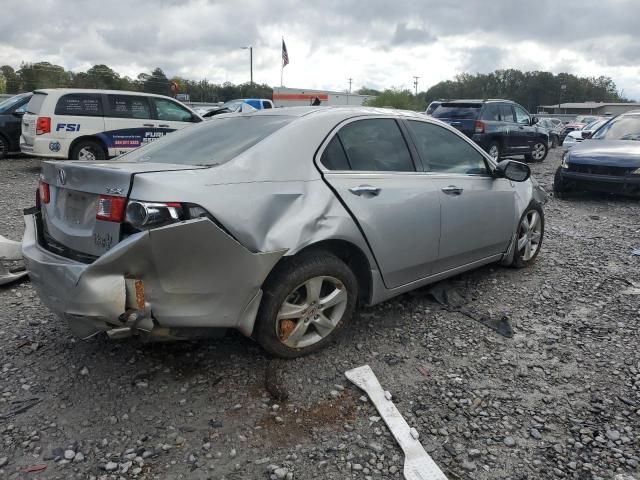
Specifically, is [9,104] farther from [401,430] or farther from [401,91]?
[401,91]

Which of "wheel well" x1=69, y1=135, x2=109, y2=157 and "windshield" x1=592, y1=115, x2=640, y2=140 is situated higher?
"windshield" x1=592, y1=115, x2=640, y2=140

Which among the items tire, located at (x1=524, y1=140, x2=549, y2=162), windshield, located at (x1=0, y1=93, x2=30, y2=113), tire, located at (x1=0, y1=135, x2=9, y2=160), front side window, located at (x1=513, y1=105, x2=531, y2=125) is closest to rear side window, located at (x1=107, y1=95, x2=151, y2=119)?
windshield, located at (x1=0, y1=93, x2=30, y2=113)

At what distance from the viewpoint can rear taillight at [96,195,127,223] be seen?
2418 millimetres

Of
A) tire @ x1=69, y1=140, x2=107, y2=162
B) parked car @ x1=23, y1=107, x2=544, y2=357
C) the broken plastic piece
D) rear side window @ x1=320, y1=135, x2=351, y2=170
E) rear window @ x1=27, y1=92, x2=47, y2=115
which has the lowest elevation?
the broken plastic piece

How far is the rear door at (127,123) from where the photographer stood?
1054 centimetres

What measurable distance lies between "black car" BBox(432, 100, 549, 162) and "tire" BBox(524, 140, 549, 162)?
0.61 metres

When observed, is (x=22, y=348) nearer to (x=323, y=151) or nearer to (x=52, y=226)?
(x=52, y=226)

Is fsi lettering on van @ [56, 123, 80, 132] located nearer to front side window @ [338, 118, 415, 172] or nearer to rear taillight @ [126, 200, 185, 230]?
front side window @ [338, 118, 415, 172]

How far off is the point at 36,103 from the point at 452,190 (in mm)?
9764

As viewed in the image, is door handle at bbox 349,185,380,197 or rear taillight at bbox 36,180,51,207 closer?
rear taillight at bbox 36,180,51,207

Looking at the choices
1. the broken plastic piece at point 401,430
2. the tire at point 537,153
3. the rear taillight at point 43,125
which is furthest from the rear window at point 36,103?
the tire at point 537,153

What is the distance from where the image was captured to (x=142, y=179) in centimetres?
242

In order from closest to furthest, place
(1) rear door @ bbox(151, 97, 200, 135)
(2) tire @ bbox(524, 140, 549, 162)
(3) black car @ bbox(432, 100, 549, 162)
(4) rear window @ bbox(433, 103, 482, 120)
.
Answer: (1) rear door @ bbox(151, 97, 200, 135), (3) black car @ bbox(432, 100, 549, 162), (4) rear window @ bbox(433, 103, 482, 120), (2) tire @ bbox(524, 140, 549, 162)

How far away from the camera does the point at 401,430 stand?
8.26 ft
